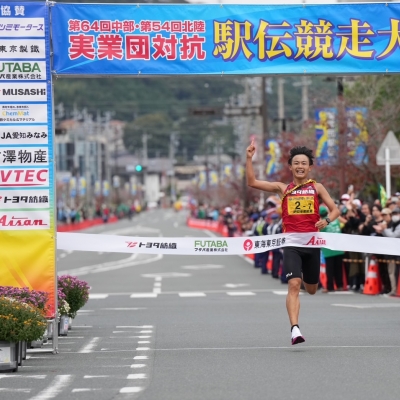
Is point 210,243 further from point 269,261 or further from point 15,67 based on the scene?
point 269,261

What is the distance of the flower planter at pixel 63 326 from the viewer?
14.9 metres

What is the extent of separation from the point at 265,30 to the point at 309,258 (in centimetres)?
279

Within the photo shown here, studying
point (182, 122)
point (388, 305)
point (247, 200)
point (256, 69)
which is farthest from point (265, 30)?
point (182, 122)

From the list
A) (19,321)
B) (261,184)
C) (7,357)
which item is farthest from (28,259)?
(261,184)

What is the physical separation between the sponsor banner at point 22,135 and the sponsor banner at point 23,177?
1.02 ft

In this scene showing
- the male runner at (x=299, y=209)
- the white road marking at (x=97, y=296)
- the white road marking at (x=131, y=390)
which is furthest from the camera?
the white road marking at (x=97, y=296)

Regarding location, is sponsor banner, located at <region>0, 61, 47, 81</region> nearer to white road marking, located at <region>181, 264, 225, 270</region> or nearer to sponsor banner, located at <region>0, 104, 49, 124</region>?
sponsor banner, located at <region>0, 104, 49, 124</region>

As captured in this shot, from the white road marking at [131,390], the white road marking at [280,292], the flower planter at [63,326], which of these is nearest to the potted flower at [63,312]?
the flower planter at [63,326]

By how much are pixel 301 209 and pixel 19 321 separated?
334cm

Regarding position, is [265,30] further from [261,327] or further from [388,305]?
[388,305]

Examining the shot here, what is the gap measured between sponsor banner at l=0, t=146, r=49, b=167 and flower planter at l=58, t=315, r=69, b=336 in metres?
2.63

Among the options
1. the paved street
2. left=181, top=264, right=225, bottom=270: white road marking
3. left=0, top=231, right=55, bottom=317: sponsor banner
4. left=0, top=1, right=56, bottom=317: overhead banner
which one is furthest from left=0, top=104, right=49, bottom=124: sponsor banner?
left=181, top=264, right=225, bottom=270: white road marking

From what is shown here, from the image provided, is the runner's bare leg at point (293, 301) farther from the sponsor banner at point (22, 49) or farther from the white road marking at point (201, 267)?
the white road marking at point (201, 267)

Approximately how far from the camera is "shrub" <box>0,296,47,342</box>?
11.3 m
